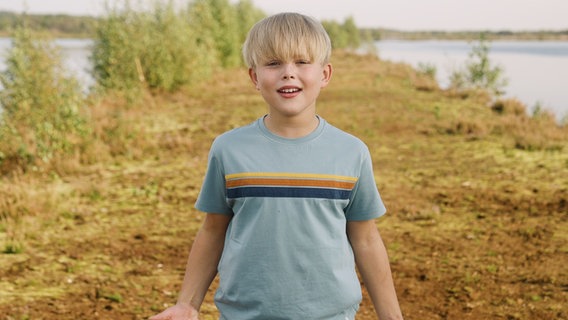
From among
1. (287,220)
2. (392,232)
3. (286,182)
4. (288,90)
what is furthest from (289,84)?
(392,232)

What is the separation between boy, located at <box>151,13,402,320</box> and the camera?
1.72m

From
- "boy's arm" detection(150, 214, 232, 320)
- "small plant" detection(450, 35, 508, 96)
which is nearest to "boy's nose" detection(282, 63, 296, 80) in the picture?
"boy's arm" detection(150, 214, 232, 320)

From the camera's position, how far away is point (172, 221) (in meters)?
7.05

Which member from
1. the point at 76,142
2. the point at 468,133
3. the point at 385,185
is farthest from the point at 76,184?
the point at 468,133

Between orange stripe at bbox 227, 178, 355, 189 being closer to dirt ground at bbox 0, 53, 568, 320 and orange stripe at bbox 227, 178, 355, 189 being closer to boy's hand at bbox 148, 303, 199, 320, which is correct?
boy's hand at bbox 148, 303, 199, 320

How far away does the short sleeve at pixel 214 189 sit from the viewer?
181cm

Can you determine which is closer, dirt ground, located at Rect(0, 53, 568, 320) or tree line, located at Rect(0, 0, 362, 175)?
dirt ground, located at Rect(0, 53, 568, 320)

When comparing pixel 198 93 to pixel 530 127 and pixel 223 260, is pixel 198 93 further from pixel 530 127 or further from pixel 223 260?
pixel 223 260

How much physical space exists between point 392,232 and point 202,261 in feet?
16.5

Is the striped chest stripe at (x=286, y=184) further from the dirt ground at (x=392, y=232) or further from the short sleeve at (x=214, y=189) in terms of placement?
the dirt ground at (x=392, y=232)

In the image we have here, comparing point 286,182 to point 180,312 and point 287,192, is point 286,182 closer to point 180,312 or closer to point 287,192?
point 287,192

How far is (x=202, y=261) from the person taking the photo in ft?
6.37

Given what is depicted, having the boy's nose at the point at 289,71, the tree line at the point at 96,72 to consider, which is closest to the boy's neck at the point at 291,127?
the boy's nose at the point at 289,71

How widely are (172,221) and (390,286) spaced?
17.7 feet
